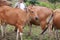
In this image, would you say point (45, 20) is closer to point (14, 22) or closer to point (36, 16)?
point (36, 16)

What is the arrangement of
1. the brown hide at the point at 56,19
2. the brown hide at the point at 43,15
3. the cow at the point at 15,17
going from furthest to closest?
the brown hide at the point at 43,15
the brown hide at the point at 56,19
the cow at the point at 15,17

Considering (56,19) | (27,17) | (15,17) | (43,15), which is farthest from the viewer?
(43,15)

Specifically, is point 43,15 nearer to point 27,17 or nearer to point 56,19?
point 56,19

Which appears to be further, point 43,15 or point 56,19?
point 43,15

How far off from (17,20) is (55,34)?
195cm

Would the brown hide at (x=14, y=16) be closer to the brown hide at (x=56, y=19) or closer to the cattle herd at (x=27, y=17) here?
the cattle herd at (x=27, y=17)

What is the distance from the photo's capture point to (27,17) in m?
8.16

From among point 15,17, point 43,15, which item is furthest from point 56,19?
point 15,17

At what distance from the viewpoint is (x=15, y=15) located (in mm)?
8062

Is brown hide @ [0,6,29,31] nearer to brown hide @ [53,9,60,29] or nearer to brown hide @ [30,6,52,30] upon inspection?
brown hide @ [30,6,52,30]

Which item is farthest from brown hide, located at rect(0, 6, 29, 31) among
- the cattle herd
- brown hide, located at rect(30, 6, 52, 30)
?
brown hide, located at rect(30, 6, 52, 30)

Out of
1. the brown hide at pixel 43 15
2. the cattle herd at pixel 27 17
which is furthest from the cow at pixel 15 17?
the brown hide at pixel 43 15

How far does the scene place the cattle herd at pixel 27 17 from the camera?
8031mm

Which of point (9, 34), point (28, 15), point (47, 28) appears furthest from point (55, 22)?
point (9, 34)
